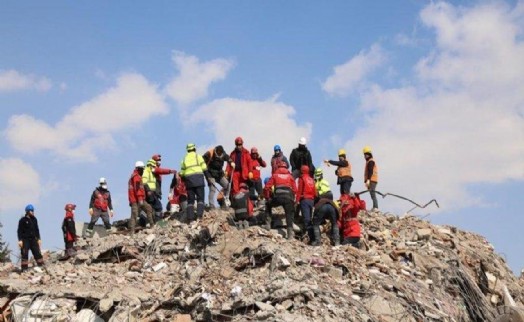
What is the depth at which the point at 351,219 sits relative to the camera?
1192 centimetres

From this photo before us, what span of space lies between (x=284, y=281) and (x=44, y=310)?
4.30 metres

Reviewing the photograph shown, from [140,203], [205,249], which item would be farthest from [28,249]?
[205,249]

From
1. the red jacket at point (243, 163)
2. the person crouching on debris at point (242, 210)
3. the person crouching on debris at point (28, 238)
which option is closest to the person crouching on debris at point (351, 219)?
the person crouching on debris at point (242, 210)

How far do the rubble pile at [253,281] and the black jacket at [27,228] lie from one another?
84cm

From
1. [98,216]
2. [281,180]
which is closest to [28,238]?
[98,216]

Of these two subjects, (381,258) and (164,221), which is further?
(164,221)

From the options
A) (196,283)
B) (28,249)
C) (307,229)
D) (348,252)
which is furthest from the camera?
(28,249)

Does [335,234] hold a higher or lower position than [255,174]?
lower

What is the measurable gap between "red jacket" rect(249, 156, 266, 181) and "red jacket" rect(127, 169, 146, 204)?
9.07 feet

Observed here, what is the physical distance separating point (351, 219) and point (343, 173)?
8.02 ft

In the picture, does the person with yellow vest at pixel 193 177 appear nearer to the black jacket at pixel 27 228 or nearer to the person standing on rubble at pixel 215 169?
the person standing on rubble at pixel 215 169

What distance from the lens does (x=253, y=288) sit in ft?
30.8

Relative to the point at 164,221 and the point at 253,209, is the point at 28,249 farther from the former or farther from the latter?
the point at 253,209

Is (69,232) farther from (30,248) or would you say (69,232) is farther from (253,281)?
(253,281)
